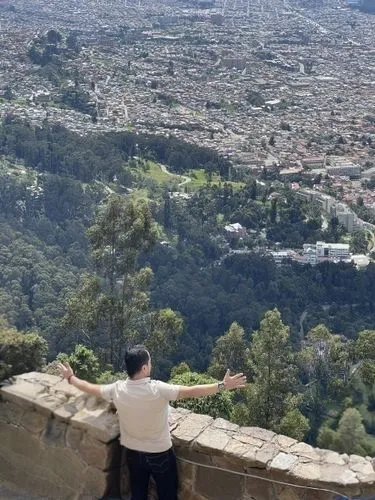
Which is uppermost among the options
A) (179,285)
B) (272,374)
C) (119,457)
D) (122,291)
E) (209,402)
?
(119,457)

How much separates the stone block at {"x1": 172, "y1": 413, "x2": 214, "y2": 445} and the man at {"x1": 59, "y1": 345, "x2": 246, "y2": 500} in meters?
0.10

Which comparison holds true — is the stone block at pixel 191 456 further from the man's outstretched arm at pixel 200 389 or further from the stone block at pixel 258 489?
the man's outstretched arm at pixel 200 389

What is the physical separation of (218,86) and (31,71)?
13.5 meters

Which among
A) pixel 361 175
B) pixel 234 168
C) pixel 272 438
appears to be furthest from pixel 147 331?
pixel 361 175

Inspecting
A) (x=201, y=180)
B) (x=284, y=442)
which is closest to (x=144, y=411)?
(x=284, y=442)

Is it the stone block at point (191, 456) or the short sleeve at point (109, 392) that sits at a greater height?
the short sleeve at point (109, 392)

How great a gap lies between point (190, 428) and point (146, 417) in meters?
0.40

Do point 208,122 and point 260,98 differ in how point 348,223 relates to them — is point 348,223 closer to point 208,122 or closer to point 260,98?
point 208,122

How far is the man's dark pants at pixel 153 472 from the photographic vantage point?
363 centimetres

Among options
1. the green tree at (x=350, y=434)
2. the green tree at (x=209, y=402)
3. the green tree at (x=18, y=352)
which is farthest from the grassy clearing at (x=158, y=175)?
the green tree at (x=18, y=352)

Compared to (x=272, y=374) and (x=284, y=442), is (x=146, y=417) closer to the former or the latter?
(x=284, y=442)

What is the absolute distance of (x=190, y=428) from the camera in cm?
390

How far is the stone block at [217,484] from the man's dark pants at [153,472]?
0.15 metres

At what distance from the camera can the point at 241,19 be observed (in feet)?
293
